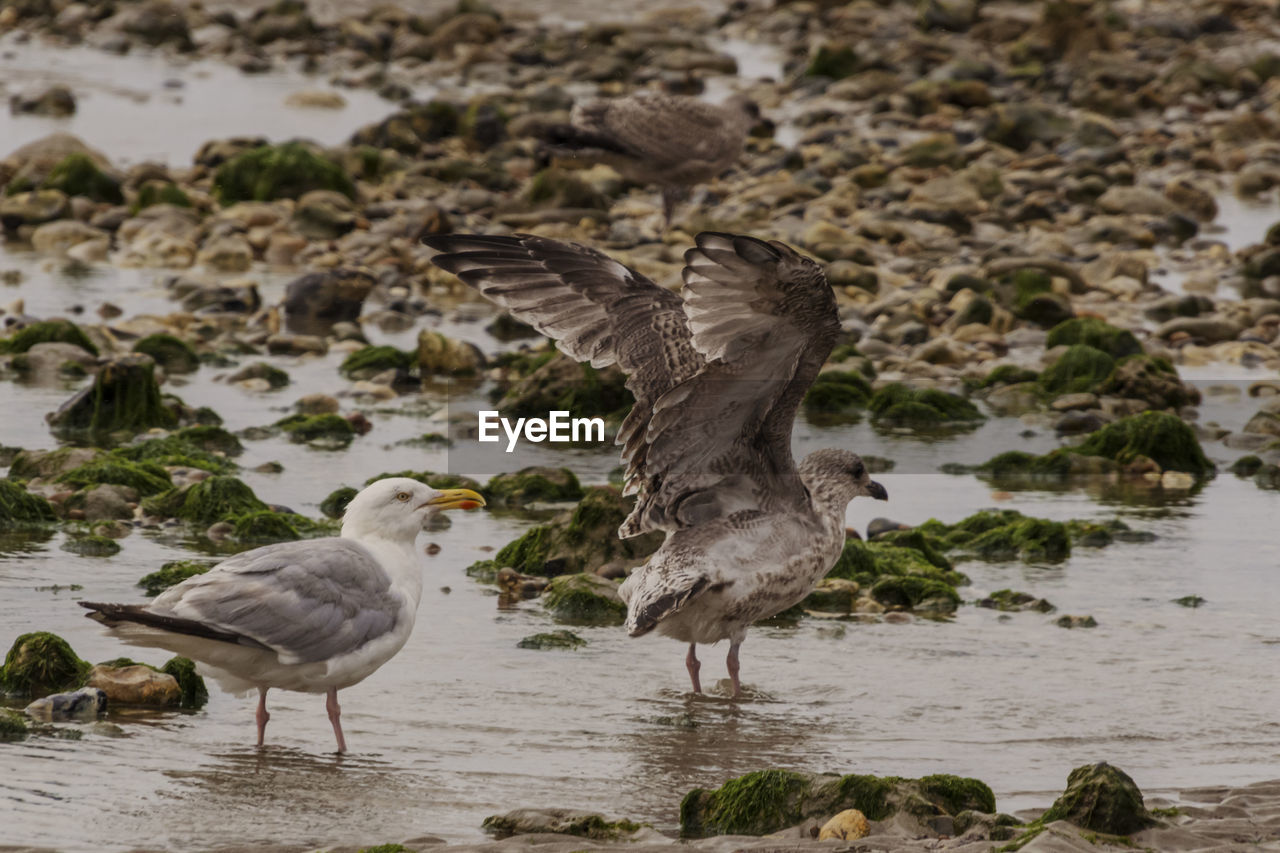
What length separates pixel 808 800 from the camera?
6027 millimetres

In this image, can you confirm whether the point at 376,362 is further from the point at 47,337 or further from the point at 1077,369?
the point at 1077,369

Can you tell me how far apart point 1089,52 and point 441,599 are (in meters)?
27.8

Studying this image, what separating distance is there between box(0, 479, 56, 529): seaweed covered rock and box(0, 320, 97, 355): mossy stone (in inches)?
191

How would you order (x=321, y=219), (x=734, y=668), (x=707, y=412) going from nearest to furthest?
(x=707, y=412) → (x=734, y=668) → (x=321, y=219)

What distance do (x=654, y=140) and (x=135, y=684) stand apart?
43.1 feet

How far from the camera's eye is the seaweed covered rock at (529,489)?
11.7 m

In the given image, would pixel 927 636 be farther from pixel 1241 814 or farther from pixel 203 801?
pixel 203 801

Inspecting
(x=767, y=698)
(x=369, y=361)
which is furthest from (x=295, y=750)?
(x=369, y=361)

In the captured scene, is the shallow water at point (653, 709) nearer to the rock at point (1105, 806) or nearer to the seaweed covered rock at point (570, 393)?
the rock at point (1105, 806)

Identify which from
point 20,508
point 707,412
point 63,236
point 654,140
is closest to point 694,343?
point 707,412

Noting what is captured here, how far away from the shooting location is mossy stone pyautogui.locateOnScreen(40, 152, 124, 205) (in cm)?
2178

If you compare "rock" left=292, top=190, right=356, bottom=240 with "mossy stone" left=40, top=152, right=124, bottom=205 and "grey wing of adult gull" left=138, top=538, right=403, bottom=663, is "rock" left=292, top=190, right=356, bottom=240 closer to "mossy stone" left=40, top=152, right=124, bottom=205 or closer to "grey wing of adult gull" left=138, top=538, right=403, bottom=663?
"mossy stone" left=40, top=152, right=124, bottom=205

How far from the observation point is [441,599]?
373 inches

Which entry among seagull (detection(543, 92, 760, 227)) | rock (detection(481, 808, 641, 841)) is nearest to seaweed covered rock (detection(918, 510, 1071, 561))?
rock (detection(481, 808, 641, 841))
